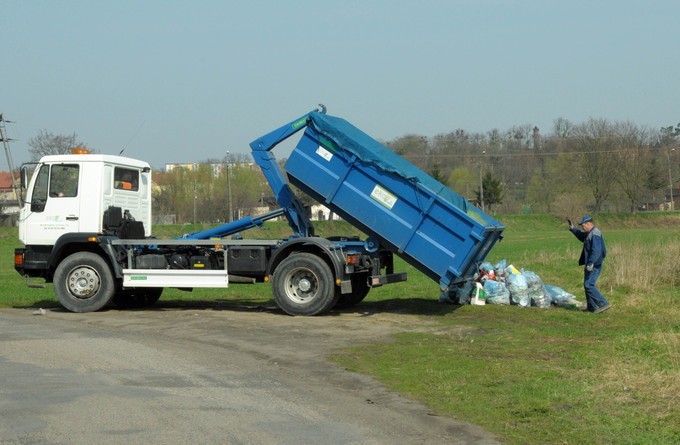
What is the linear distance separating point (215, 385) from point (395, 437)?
8.83 feet

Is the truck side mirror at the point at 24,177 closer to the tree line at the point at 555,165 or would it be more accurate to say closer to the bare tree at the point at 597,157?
the tree line at the point at 555,165

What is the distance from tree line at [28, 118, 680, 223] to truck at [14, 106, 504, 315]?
63.5 metres

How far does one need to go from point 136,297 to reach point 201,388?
9872mm

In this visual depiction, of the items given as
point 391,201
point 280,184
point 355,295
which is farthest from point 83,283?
point 391,201

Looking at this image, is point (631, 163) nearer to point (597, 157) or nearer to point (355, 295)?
point (597, 157)

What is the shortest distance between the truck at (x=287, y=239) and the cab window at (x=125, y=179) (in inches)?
1.3

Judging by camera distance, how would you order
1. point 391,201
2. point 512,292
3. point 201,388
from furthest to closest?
1. point 512,292
2. point 391,201
3. point 201,388

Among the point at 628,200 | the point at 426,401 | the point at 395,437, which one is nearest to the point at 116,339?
the point at 426,401

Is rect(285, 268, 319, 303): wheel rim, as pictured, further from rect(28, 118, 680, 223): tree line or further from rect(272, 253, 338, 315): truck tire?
rect(28, 118, 680, 223): tree line

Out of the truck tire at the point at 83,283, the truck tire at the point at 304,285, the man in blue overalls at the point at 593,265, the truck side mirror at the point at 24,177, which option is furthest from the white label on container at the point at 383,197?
the truck side mirror at the point at 24,177

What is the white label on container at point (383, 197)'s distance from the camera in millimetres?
14977

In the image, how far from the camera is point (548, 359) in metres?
10.8

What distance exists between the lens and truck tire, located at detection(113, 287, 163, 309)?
1798 centimetres

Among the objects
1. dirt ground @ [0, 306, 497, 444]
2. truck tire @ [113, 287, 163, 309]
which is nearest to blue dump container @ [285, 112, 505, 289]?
dirt ground @ [0, 306, 497, 444]
